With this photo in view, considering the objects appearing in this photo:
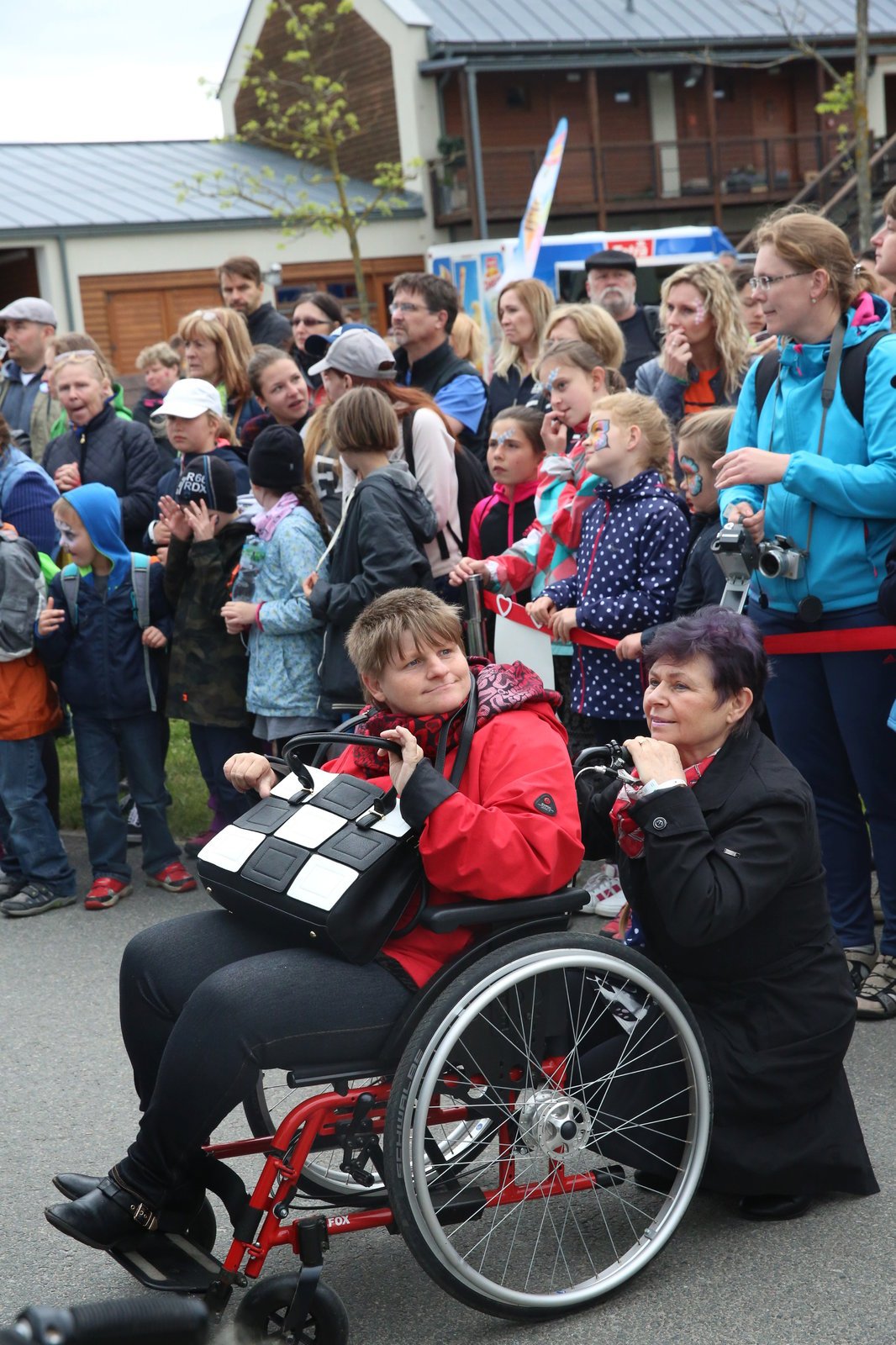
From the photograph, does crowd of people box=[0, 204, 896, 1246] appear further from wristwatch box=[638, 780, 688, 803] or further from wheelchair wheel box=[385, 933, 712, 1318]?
wheelchair wheel box=[385, 933, 712, 1318]

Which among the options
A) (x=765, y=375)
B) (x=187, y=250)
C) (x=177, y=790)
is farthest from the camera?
(x=187, y=250)

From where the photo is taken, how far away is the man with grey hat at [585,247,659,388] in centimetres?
777

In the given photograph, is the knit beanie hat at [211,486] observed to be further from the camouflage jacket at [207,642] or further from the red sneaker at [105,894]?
the red sneaker at [105,894]

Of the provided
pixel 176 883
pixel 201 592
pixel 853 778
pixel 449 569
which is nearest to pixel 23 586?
pixel 201 592

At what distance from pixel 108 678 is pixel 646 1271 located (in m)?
3.58

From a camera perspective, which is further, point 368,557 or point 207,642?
point 207,642

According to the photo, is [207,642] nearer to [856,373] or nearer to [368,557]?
[368,557]

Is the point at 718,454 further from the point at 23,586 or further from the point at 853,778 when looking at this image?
the point at 23,586

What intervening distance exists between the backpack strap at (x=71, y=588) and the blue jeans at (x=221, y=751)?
650mm

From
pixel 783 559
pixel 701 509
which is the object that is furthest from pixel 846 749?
pixel 701 509

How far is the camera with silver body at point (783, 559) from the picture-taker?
4.06 meters

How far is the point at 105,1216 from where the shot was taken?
9.29 feet

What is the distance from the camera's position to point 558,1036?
9.59ft

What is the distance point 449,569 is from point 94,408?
7.35ft
